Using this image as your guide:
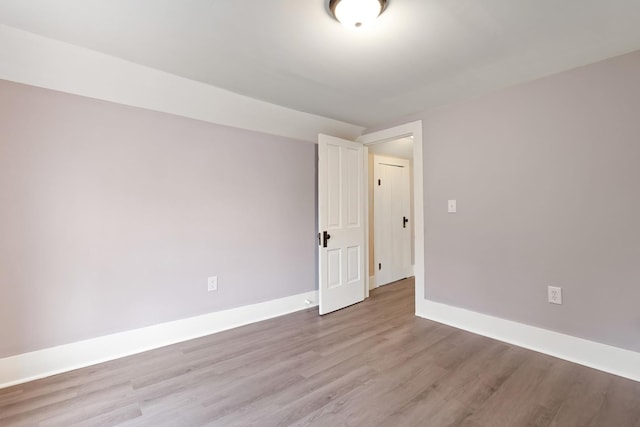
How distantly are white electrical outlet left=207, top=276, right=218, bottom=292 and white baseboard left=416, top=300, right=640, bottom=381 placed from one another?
216cm

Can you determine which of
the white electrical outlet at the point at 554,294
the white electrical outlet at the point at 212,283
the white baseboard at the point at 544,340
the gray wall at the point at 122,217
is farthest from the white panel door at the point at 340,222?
the white electrical outlet at the point at 554,294

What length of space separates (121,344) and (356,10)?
9.20ft

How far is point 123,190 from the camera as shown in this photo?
7.45 ft

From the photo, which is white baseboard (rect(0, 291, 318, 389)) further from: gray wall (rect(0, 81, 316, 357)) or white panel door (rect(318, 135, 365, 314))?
white panel door (rect(318, 135, 365, 314))

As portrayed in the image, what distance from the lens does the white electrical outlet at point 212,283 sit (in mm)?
2699

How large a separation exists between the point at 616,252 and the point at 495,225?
779 millimetres

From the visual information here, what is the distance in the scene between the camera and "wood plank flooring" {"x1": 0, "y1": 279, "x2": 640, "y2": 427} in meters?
1.58

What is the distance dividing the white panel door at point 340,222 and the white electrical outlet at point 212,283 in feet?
3.51

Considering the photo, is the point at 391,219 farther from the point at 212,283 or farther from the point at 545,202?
the point at 212,283

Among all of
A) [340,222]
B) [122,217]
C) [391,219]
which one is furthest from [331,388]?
[391,219]

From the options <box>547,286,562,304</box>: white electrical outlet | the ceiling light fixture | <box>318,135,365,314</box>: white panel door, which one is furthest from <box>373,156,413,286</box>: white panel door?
the ceiling light fixture

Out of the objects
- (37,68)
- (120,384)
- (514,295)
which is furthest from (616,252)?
(37,68)

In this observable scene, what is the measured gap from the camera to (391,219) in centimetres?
452

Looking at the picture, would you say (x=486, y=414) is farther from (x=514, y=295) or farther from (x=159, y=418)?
(x=159, y=418)
